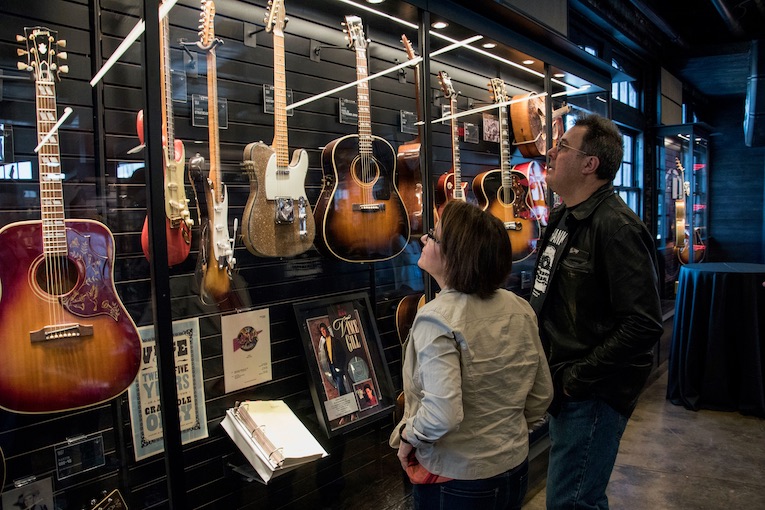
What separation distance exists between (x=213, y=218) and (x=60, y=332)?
633mm

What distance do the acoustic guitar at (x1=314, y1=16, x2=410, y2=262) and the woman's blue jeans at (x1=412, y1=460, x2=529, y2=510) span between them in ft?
3.64

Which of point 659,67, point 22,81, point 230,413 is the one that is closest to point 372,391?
point 230,413

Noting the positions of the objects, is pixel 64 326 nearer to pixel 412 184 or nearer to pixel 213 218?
pixel 213 218

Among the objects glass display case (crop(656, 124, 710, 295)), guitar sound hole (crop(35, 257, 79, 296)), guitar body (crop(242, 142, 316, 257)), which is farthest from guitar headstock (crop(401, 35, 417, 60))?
glass display case (crop(656, 124, 710, 295))

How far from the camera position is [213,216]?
2.00 m

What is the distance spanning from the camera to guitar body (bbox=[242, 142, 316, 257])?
2.08m

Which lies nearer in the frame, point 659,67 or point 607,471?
point 607,471

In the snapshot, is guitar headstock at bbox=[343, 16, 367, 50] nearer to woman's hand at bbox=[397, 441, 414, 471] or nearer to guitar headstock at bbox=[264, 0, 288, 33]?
guitar headstock at bbox=[264, 0, 288, 33]

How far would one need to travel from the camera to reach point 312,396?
7.82 ft

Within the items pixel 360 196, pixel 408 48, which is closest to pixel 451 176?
pixel 408 48

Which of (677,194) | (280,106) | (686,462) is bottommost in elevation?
(686,462)

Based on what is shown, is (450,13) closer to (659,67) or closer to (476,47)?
(476,47)

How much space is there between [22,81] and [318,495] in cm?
196

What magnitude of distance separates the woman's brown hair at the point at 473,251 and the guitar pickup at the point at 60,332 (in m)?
1.03
